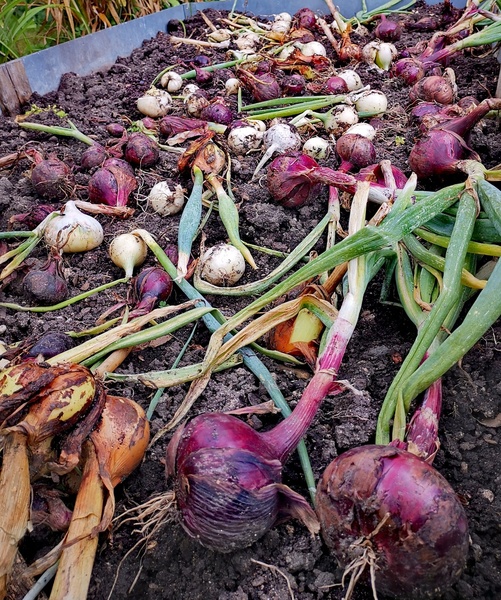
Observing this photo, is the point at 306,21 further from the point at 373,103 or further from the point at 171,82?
the point at 373,103

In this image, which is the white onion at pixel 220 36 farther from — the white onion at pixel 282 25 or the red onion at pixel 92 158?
the red onion at pixel 92 158

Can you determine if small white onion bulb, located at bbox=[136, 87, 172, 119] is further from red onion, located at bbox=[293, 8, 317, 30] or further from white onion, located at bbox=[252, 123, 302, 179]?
red onion, located at bbox=[293, 8, 317, 30]

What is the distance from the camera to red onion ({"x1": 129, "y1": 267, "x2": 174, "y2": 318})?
5.68 ft

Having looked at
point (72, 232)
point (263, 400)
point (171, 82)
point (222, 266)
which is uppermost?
point (171, 82)

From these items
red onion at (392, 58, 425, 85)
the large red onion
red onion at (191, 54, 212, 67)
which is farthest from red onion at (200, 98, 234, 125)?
the large red onion

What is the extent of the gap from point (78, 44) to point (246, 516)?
3622mm

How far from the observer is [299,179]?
207cm

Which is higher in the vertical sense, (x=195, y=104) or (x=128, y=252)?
(x=195, y=104)

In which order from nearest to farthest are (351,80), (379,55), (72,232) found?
(72,232) → (351,80) → (379,55)

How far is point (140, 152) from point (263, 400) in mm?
1569

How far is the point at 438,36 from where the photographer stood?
11.3 feet

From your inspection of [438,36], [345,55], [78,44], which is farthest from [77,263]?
[438,36]

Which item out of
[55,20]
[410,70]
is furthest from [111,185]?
[55,20]

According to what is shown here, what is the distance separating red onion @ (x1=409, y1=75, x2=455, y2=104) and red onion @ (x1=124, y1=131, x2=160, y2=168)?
5.06 ft
